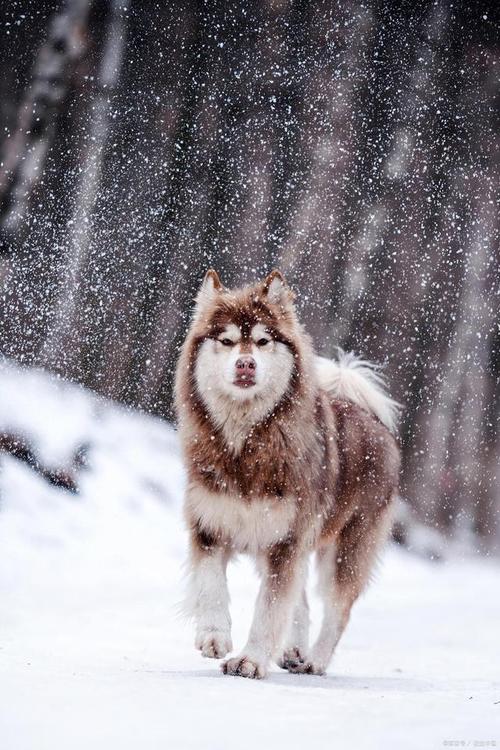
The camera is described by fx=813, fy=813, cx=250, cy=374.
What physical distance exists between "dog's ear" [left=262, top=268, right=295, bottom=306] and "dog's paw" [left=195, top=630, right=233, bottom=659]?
125 cm

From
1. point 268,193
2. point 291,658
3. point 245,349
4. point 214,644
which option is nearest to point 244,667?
point 214,644

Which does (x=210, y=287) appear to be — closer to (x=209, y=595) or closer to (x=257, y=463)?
(x=257, y=463)

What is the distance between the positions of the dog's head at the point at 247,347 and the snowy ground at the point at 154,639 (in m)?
0.81

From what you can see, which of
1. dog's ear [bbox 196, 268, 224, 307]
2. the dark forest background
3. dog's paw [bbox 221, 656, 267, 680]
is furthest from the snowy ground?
dog's ear [bbox 196, 268, 224, 307]

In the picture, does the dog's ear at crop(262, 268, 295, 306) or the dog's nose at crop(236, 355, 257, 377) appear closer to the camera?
the dog's nose at crop(236, 355, 257, 377)

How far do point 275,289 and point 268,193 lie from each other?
4.17 meters

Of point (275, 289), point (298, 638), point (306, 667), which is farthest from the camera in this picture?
point (298, 638)

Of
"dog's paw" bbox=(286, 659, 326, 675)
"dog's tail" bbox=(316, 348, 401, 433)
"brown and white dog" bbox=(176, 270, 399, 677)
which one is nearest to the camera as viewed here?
"brown and white dog" bbox=(176, 270, 399, 677)

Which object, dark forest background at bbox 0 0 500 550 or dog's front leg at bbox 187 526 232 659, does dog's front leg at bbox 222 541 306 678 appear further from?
dark forest background at bbox 0 0 500 550

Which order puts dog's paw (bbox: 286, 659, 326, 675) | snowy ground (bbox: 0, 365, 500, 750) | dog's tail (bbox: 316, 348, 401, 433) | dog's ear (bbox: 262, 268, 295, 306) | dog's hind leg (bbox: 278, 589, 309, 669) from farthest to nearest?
dog's tail (bbox: 316, 348, 401, 433) < dog's hind leg (bbox: 278, 589, 309, 669) < dog's paw (bbox: 286, 659, 326, 675) < dog's ear (bbox: 262, 268, 295, 306) < snowy ground (bbox: 0, 365, 500, 750)

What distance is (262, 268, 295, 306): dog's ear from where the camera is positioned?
3.17 m

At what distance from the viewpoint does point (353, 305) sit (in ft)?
23.6

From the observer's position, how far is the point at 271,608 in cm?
283

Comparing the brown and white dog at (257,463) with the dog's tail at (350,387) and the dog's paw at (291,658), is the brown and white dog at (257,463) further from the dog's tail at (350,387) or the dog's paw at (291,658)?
the dog's tail at (350,387)
